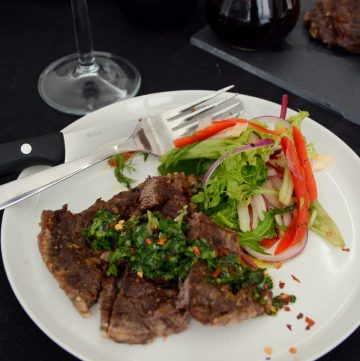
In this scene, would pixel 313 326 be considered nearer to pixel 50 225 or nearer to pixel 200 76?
pixel 50 225

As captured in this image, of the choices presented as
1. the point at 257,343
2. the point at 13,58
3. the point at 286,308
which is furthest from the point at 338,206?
the point at 13,58

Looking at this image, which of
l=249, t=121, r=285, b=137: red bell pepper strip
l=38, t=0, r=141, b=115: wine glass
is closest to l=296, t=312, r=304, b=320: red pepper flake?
l=249, t=121, r=285, b=137: red bell pepper strip

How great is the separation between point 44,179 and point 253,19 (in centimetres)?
145

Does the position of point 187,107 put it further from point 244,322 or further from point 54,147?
point 244,322

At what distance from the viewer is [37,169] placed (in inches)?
87.7

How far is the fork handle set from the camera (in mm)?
2006

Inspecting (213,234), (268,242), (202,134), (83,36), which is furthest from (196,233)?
(83,36)

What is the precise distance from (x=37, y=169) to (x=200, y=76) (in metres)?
1.16

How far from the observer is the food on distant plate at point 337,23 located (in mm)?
2975

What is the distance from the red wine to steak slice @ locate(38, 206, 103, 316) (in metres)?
1.49

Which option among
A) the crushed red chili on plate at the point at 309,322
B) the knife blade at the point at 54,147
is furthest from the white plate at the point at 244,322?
the knife blade at the point at 54,147

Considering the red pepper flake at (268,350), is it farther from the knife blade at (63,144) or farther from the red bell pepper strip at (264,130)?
the knife blade at (63,144)

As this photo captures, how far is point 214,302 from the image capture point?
165 centimetres

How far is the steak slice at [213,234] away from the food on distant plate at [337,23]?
164 centimetres
